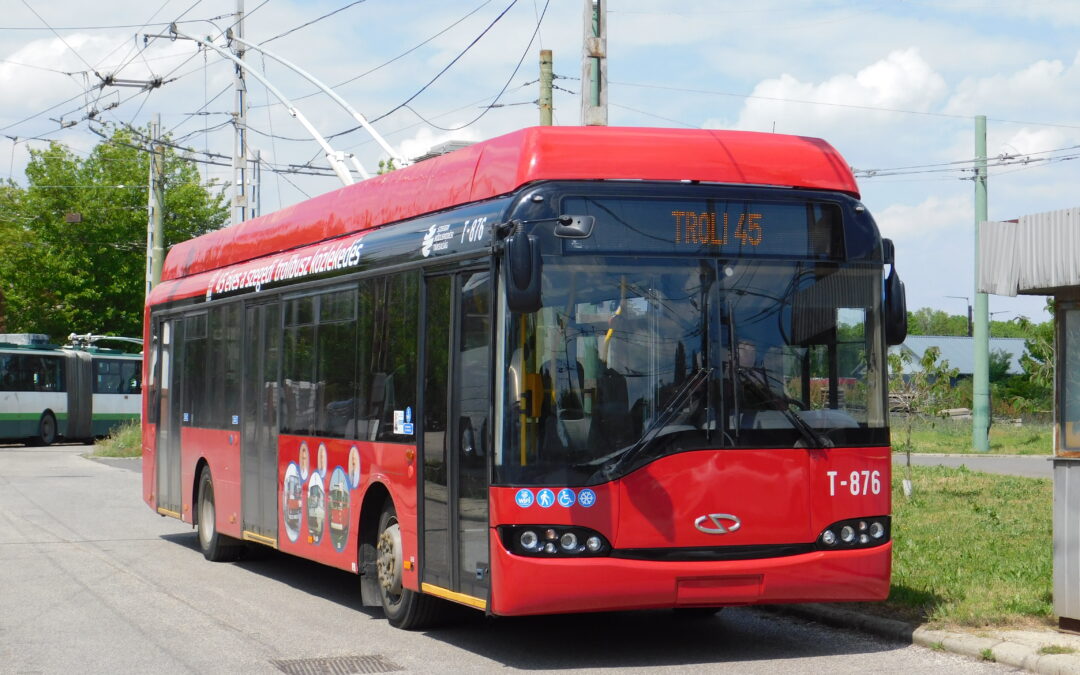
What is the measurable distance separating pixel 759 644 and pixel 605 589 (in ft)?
5.79

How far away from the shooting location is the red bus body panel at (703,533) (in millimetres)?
8531

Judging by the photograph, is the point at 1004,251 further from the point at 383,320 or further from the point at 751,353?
the point at 383,320

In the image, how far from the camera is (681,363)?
28.8 feet

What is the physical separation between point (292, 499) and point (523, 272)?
16.7 ft

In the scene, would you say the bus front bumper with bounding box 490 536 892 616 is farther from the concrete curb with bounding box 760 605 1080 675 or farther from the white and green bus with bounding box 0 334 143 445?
the white and green bus with bounding box 0 334 143 445

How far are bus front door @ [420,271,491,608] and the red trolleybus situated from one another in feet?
0.06

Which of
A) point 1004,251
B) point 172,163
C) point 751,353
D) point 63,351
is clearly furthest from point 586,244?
point 172,163

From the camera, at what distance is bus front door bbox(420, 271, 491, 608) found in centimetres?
898

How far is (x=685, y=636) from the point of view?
10.2m

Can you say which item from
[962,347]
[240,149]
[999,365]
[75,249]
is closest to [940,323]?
[962,347]

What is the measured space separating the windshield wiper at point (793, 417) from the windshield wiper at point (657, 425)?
32cm

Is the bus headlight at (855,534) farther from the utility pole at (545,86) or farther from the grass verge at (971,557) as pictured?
the utility pole at (545,86)

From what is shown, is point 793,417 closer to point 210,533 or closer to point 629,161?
point 629,161

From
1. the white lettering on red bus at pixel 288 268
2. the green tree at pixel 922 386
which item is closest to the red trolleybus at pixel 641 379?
the white lettering on red bus at pixel 288 268
